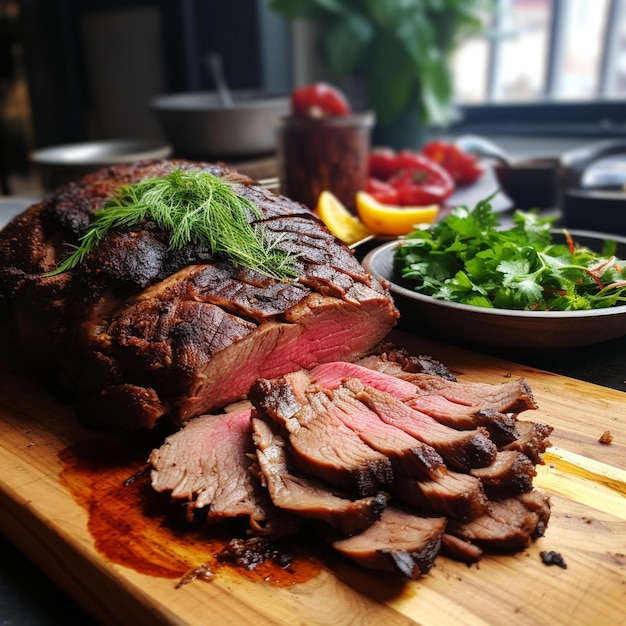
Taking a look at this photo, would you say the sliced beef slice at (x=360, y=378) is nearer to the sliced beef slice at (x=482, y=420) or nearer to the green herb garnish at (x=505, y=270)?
the sliced beef slice at (x=482, y=420)

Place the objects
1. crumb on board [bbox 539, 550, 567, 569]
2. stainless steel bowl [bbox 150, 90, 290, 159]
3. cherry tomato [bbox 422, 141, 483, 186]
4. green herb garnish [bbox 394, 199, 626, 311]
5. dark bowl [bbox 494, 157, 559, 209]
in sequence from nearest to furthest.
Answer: crumb on board [bbox 539, 550, 567, 569] < green herb garnish [bbox 394, 199, 626, 311] < dark bowl [bbox 494, 157, 559, 209] < stainless steel bowl [bbox 150, 90, 290, 159] < cherry tomato [bbox 422, 141, 483, 186]

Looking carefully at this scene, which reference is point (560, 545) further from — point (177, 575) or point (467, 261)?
point (467, 261)

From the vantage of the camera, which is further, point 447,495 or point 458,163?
point 458,163

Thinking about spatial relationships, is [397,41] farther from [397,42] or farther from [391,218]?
[391,218]

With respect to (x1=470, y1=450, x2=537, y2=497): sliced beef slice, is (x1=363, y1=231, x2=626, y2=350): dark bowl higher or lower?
higher

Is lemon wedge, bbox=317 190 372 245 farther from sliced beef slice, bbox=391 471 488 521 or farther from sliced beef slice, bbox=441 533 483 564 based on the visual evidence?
sliced beef slice, bbox=441 533 483 564

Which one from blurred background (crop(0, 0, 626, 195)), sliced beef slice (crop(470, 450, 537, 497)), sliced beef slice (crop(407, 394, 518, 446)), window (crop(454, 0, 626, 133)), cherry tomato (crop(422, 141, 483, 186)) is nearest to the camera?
sliced beef slice (crop(470, 450, 537, 497))

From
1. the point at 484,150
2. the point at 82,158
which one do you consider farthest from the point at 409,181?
the point at 82,158

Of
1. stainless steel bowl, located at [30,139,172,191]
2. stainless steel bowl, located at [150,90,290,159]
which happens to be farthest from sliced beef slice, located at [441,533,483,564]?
stainless steel bowl, located at [150,90,290,159]
